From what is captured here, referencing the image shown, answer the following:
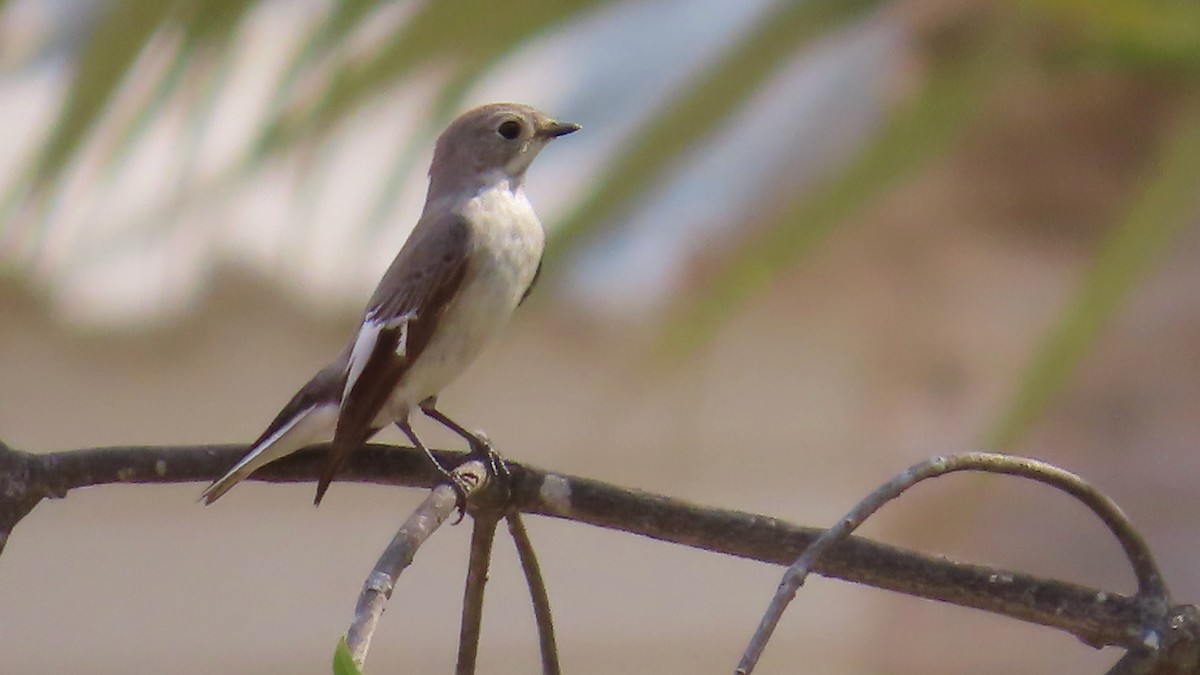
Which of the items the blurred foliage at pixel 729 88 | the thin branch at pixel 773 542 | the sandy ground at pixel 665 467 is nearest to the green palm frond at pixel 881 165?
the blurred foliage at pixel 729 88

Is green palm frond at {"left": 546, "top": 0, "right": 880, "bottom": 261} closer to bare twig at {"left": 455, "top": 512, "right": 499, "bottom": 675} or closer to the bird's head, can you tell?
bare twig at {"left": 455, "top": 512, "right": 499, "bottom": 675}

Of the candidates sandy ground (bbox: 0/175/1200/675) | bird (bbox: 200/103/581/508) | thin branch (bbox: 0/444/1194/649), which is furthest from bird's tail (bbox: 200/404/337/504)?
sandy ground (bbox: 0/175/1200/675)

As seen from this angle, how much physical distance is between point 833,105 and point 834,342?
144 centimetres

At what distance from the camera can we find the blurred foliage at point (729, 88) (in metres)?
0.87

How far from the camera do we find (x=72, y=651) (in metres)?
2.67

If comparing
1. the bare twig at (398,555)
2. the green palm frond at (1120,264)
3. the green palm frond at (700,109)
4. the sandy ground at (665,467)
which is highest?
the green palm frond at (700,109)

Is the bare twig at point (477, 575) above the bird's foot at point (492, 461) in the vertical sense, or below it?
below

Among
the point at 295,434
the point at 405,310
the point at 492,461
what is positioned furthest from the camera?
the point at 405,310

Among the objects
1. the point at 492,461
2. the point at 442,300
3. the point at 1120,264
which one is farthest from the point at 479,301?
the point at 1120,264

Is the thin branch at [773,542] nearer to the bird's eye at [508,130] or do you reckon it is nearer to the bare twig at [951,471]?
the bare twig at [951,471]

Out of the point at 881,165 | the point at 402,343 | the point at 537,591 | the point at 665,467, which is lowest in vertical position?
the point at 665,467

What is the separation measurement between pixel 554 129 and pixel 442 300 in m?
0.24

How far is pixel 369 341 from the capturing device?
1.27m

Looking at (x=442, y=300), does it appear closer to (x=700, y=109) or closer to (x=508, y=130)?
(x=508, y=130)
